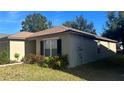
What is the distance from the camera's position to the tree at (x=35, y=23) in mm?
15492

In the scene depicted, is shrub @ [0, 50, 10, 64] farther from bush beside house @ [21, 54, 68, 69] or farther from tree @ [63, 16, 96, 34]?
tree @ [63, 16, 96, 34]

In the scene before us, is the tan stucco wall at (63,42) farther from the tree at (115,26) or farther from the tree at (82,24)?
the tree at (115,26)

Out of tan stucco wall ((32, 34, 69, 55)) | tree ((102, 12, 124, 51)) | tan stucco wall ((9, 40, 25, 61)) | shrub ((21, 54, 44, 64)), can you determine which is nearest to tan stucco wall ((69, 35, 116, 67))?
tan stucco wall ((32, 34, 69, 55))

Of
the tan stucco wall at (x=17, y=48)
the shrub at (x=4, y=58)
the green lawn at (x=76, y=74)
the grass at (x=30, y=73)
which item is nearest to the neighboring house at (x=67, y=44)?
the tan stucco wall at (x=17, y=48)

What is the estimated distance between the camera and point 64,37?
18156 mm

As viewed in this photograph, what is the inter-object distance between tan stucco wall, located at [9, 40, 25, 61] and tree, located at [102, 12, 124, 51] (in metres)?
3.42

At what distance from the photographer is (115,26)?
1541 cm

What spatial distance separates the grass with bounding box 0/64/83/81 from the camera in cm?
1552

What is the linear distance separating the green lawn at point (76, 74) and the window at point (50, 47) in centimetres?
98

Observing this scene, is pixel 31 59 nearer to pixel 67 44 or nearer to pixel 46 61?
pixel 46 61

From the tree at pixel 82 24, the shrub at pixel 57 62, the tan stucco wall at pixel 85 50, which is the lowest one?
the shrub at pixel 57 62
